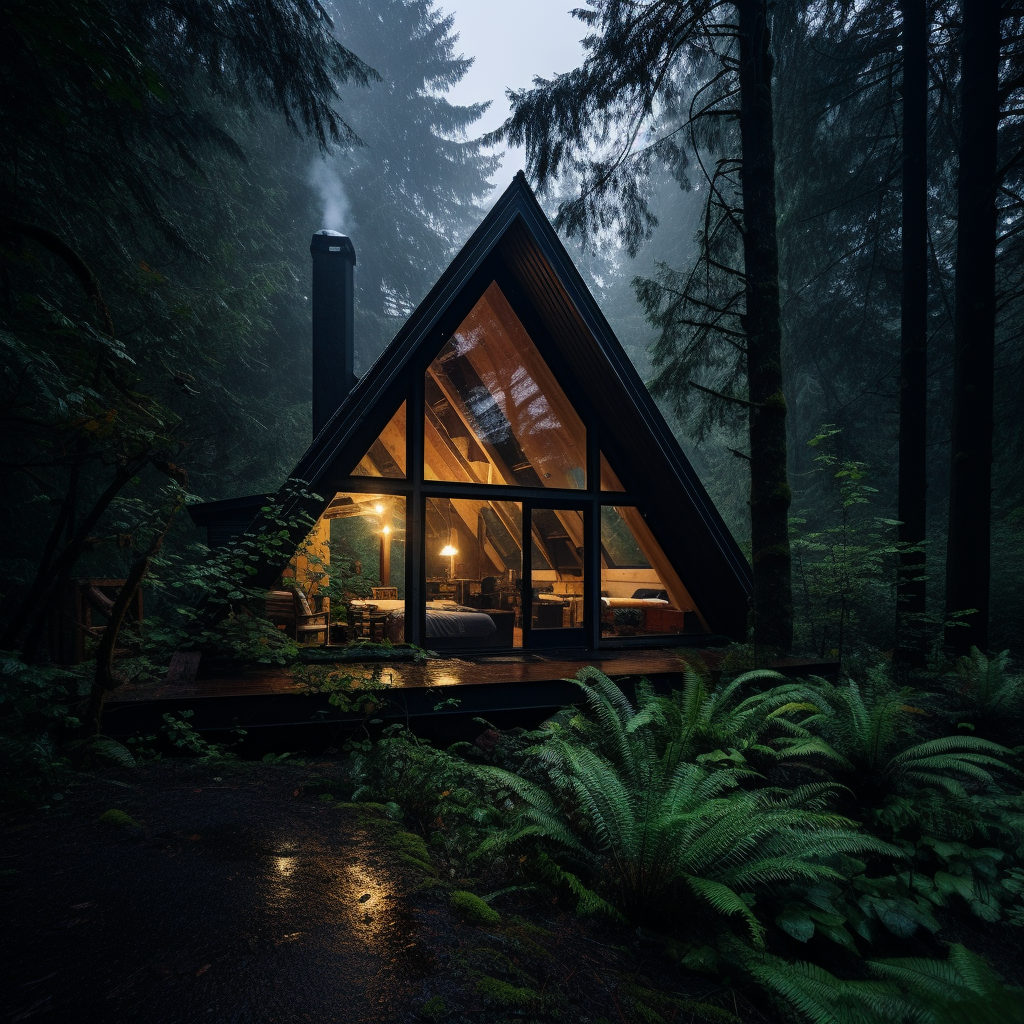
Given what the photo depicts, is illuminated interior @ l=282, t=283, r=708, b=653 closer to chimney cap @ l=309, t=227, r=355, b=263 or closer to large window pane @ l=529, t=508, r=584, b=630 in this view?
large window pane @ l=529, t=508, r=584, b=630

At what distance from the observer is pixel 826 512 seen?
58.4ft

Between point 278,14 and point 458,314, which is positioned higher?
point 278,14

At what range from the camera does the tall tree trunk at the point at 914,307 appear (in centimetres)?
805

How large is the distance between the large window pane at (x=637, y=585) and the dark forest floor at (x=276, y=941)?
6496 mm

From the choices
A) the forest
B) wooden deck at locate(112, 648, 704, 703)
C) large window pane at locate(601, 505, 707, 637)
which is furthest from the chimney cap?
wooden deck at locate(112, 648, 704, 703)

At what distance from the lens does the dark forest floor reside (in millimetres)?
1613

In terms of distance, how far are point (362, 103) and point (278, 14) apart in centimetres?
3047

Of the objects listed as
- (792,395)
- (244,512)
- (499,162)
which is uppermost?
(499,162)

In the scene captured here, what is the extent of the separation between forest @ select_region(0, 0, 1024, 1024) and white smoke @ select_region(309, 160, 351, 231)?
36.4 ft

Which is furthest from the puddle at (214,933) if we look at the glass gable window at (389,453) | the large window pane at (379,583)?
the glass gable window at (389,453)

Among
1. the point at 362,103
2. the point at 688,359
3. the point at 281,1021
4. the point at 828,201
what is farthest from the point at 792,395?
the point at 362,103

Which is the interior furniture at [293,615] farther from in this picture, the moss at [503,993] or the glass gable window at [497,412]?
the moss at [503,993]

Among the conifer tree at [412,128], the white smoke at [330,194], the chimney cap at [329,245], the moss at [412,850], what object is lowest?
the moss at [412,850]

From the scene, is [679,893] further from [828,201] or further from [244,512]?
[828,201]
